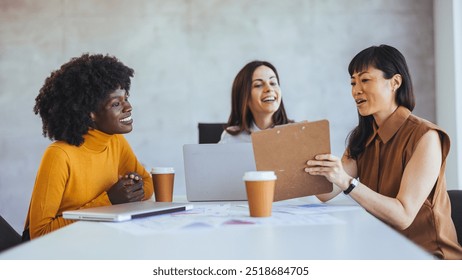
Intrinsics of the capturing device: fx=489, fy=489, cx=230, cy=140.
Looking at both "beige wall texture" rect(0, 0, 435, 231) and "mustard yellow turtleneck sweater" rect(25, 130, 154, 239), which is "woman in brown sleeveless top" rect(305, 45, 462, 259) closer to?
"mustard yellow turtleneck sweater" rect(25, 130, 154, 239)

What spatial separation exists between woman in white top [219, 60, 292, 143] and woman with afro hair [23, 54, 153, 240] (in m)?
0.65

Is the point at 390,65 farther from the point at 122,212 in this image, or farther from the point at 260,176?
the point at 122,212

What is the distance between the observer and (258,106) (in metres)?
2.25

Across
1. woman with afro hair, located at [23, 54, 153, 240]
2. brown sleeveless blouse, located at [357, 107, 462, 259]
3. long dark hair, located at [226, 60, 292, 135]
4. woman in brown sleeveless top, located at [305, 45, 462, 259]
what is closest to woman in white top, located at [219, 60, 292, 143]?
long dark hair, located at [226, 60, 292, 135]

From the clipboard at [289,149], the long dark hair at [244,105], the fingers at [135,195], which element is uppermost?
the long dark hair at [244,105]

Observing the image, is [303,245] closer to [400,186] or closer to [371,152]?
[400,186]

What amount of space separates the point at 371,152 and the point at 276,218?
557mm

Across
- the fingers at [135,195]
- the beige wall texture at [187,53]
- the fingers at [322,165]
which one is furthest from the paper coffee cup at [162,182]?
the beige wall texture at [187,53]

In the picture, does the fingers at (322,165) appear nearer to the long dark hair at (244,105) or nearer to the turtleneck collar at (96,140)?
the turtleneck collar at (96,140)

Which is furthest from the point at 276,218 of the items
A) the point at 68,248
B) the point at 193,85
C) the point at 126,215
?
the point at 193,85

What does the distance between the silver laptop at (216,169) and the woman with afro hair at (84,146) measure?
0.53ft

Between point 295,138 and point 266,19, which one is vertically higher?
point 266,19

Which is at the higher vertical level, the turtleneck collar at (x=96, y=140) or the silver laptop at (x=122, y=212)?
the turtleneck collar at (x=96, y=140)

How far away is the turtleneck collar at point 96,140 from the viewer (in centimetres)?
153
